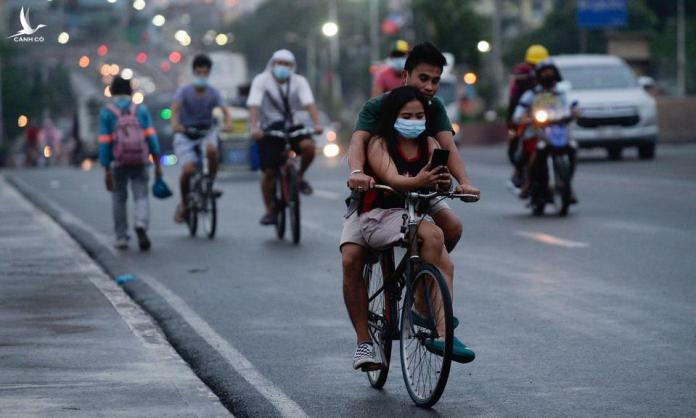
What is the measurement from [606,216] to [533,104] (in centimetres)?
151

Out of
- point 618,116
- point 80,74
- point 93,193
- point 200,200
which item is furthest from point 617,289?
point 80,74

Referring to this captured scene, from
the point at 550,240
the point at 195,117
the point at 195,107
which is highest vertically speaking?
the point at 195,107

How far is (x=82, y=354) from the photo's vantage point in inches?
364

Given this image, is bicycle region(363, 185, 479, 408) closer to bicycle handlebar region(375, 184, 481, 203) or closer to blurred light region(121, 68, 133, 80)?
Result: bicycle handlebar region(375, 184, 481, 203)

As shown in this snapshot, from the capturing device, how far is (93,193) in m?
28.2

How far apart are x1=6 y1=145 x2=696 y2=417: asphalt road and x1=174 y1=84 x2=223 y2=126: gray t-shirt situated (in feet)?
4.08

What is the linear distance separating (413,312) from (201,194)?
409 inches

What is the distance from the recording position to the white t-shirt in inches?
684

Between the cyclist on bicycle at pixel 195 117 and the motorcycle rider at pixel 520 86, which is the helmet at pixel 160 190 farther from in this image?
the motorcycle rider at pixel 520 86

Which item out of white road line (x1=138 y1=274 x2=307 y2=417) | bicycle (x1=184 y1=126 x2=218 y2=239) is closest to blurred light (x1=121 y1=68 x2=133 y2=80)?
bicycle (x1=184 y1=126 x2=218 y2=239)

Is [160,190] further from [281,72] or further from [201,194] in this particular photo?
[281,72]

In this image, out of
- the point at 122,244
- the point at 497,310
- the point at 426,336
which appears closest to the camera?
the point at 426,336

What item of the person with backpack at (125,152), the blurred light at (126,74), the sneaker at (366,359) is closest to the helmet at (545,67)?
the blurred light at (126,74)

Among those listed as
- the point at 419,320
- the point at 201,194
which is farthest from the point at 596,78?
the point at 419,320
